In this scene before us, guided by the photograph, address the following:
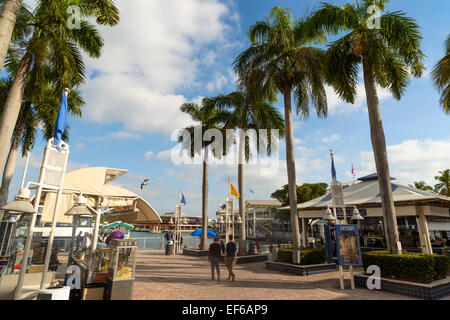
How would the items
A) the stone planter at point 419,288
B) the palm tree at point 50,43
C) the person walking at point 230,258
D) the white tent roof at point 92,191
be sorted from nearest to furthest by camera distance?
the stone planter at point 419,288, the palm tree at point 50,43, the white tent roof at point 92,191, the person walking at point 230,258

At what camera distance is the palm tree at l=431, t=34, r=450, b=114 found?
12.9m

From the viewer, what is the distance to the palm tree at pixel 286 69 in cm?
1211

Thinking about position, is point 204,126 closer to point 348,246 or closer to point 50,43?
point 50,43

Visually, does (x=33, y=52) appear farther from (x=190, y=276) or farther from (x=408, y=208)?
(x=408, y=208)

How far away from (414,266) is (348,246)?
1.88 metres

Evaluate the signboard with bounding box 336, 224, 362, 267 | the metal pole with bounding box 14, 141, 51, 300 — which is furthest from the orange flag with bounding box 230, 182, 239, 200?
the metal pole with bounding box 14, 141, 51, 300

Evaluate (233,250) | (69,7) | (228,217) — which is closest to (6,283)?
(233,250)

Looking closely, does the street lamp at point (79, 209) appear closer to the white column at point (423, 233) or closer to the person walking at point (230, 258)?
the person walking at point (230, 258)

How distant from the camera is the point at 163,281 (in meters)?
9.27

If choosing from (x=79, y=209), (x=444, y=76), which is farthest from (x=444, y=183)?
(x=79, y=209)

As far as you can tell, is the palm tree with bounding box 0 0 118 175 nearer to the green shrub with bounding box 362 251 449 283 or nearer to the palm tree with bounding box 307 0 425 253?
the palm tree with bounding box 307 0 425 253

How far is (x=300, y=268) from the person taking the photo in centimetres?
1048

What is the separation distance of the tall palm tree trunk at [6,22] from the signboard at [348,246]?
11.1 metres

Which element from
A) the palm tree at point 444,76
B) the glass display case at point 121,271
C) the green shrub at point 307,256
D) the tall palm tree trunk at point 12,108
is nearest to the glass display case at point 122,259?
the glass display case at point 121,271
